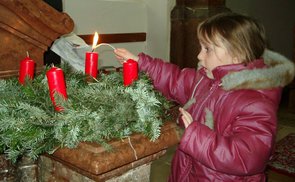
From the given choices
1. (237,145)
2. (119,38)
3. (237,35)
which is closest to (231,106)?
(237,145)

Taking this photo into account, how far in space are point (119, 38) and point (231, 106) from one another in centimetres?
209

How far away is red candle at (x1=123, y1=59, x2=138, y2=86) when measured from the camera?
3.89 feet

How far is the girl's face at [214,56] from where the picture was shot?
1405 millimetres

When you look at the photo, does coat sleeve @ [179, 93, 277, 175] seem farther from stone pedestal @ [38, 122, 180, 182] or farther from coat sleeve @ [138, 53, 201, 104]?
coat sleeve @ [138, 53, 201, 104]

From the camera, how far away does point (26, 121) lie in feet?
3.19

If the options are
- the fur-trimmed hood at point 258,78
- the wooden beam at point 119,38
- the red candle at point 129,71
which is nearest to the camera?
the red candle at point 129,71

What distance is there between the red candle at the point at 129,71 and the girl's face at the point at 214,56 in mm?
389

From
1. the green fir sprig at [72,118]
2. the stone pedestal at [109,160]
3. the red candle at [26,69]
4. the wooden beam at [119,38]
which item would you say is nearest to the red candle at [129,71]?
the green fir sprig at [72,118]

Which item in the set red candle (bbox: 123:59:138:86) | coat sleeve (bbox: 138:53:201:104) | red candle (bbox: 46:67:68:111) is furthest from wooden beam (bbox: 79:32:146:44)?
red candle (bbox: 46:67:68:111)

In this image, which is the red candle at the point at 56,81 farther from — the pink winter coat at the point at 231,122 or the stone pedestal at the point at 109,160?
the pink winter coat at the point at 231,122

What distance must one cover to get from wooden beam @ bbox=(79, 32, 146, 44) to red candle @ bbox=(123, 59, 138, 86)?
5.82ft

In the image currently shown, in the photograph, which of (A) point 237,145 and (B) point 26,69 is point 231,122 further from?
(B) point 26,69

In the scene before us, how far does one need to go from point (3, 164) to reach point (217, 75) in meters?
0.87

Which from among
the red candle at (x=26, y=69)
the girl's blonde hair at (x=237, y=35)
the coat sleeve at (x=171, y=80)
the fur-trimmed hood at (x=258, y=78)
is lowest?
the coat sleeve at (x=171, y=80)
